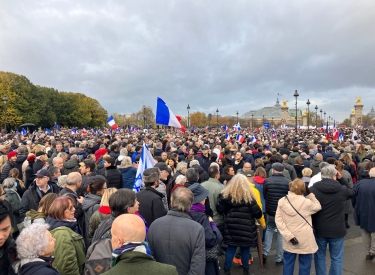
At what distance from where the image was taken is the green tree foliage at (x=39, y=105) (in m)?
54.7

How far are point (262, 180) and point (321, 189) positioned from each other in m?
1.75

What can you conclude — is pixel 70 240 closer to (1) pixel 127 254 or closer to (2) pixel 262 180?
(1) pixel 127 254

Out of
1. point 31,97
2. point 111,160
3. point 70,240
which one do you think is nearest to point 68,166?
point 111,160

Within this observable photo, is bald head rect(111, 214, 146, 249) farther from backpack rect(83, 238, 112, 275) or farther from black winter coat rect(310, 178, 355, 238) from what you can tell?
black winter coat rect(310, 178, 355, 238)

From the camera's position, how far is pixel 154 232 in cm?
316

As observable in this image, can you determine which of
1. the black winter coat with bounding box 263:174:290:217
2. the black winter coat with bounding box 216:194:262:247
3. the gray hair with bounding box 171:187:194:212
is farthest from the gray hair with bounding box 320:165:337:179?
the gray hair with bounding box 171:187:194:212

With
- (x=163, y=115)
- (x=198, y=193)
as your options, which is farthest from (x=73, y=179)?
(x=163, y=115)

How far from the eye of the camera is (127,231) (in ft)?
7.42

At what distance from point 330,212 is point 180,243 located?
283cm

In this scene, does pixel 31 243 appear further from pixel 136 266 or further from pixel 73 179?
pixel 73 179

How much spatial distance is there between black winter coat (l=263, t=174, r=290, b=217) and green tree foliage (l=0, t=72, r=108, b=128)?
57.9m

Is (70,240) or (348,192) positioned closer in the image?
(70,240)

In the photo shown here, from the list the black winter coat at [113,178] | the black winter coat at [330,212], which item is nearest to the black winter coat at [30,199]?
the black winter coat at [113,178]

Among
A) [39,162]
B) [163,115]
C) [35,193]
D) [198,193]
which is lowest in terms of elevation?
[35,193]
